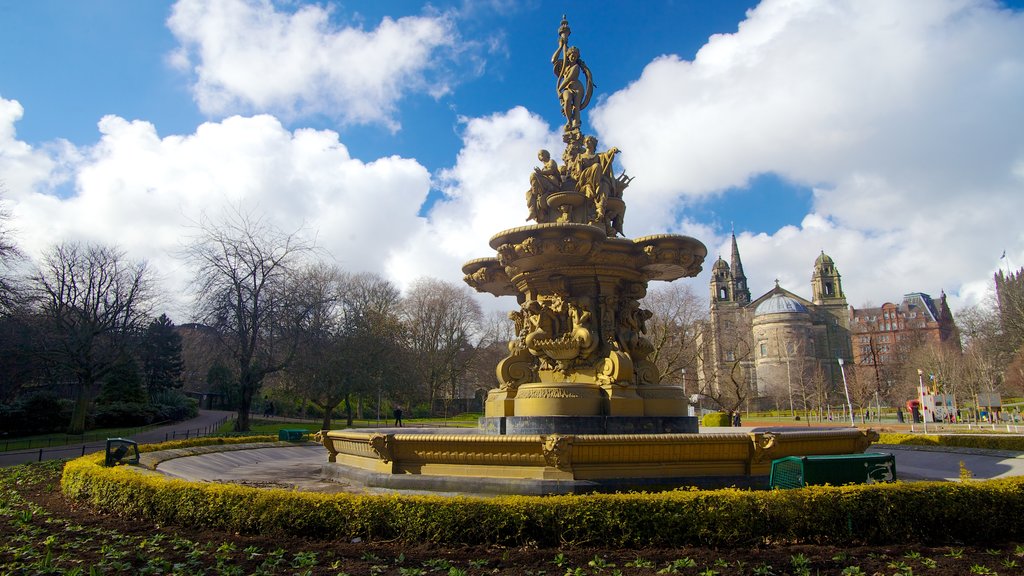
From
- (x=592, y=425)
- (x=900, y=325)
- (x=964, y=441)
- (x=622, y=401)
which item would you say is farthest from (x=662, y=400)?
(x=900, y=325)

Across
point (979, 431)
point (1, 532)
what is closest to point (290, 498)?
point (1, 532)

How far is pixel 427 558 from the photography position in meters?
6.00

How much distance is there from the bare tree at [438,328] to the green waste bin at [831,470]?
47.6 m

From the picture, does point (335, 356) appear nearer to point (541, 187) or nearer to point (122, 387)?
point (122, 387)

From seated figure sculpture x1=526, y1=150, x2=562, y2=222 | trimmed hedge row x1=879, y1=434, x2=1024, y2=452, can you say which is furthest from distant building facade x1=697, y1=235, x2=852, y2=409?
seated figure sculpture x1=526, y1=150, x2=562, y2=222

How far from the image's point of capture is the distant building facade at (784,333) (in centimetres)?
7074

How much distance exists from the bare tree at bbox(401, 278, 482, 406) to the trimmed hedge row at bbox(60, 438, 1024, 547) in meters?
48.1

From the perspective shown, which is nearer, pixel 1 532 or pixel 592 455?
pixel 1 532

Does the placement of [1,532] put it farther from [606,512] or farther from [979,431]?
[979,431]

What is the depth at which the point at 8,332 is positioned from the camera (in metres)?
28.3

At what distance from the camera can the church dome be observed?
88812mm

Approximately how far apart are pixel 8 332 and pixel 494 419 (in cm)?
2854

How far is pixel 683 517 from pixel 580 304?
6388 millimetres

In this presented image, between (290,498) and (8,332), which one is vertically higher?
(8,332)
